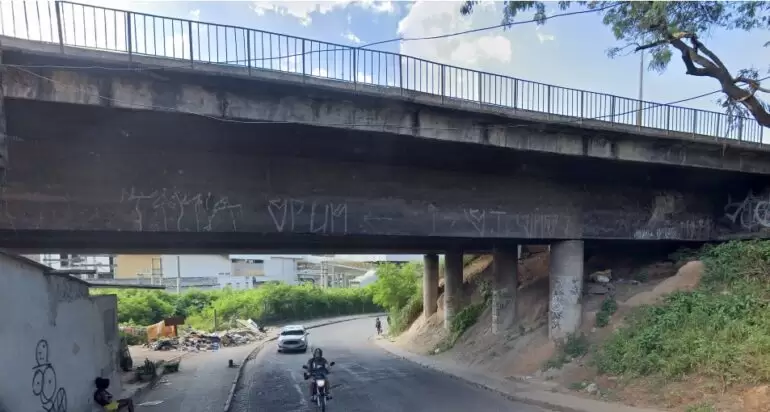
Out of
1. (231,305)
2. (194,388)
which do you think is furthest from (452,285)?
(231,305)

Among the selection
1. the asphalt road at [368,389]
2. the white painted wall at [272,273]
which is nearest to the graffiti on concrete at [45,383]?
the asphalt road at [368,389]

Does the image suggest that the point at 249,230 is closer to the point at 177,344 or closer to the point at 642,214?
the point at 642,214

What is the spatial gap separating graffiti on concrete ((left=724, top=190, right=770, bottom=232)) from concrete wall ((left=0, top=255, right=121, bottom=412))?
20.6 metres

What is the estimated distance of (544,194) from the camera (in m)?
14.5

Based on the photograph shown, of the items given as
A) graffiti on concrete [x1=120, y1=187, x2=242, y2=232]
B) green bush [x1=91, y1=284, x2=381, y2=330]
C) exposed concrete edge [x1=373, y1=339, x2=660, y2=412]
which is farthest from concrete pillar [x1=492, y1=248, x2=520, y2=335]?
green bush [x1=91, y1=284, x2=381, y2=330]

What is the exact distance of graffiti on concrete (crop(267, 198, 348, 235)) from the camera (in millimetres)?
10820

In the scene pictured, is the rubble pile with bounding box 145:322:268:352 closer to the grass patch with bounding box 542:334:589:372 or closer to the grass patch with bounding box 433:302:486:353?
the grass patch with bounding box 433:302:486:353

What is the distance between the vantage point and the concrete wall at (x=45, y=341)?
24.0ft

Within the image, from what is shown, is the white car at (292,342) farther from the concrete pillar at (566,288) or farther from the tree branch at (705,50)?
the tree branch at (705,50)

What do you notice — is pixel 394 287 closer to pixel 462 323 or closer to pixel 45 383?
pixel 462 323

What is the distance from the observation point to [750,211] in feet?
58.2

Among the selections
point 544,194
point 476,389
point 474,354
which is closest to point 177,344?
point 474,354

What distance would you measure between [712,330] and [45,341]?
13.6 m

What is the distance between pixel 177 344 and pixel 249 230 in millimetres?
23919
